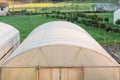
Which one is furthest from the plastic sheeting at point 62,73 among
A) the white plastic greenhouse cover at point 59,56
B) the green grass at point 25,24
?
the green grass at point 25,24

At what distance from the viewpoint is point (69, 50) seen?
9.17 m

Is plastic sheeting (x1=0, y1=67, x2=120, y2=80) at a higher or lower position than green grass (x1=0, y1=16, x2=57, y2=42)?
higher

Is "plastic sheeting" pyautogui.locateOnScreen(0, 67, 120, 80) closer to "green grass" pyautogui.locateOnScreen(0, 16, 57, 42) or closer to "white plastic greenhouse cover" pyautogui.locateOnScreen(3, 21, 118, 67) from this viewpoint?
"white plastic greenhouse cover" pyautogui.locateOnScreen(3, 21, 118, 67)

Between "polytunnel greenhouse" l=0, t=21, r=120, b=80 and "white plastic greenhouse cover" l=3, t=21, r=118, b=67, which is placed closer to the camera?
"polytunnel greenhouse" l=0, t=21, r=120, b=80

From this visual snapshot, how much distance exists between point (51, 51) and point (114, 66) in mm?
1622

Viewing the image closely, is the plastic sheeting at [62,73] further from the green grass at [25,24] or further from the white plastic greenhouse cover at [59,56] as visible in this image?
the green grass at [25,24]

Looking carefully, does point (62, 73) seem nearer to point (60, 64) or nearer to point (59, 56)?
point (60, 64)

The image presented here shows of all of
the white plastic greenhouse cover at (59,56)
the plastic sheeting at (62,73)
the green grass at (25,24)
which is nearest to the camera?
the plastic sheeting at (62,73)

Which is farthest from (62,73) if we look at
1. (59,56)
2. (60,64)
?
(59,56)

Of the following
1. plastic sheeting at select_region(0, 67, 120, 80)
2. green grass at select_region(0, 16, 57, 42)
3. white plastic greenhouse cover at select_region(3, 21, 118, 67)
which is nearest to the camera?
plastic sheeting at select_region(0, 67, 120, 80)

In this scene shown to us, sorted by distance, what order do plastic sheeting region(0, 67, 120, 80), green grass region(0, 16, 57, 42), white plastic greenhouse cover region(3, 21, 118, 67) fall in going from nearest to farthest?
plastic sheeting region(0, 67, 120, 80)
white plastic greenhouse cover region(3, 21, 118, 67)
green grass region(0, 16, 57, 42)

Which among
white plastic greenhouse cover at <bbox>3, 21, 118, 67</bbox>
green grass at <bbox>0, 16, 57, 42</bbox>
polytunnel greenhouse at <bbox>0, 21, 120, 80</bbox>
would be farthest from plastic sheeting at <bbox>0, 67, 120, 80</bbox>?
green grass at <bbox>0, 16, 57, 42</bbox>

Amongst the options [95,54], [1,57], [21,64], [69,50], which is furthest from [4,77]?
[1,57]

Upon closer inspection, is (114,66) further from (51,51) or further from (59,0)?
(59,0)
